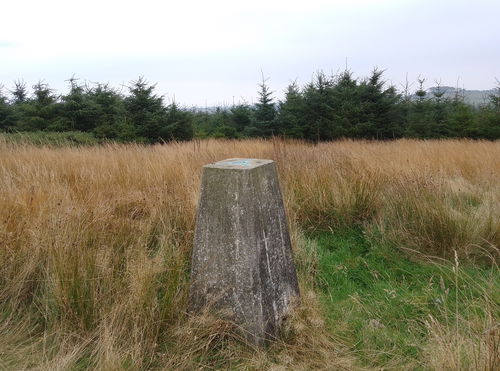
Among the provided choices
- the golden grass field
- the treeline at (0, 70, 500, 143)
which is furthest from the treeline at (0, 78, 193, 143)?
the golden grass field

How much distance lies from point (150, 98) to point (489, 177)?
39.8 ft

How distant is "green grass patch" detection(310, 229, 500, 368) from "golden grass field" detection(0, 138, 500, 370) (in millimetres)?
97

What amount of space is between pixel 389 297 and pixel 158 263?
1.63m

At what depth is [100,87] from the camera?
15.8 meters

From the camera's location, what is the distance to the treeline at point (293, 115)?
14.0m

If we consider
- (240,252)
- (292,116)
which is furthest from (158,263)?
(292,116)

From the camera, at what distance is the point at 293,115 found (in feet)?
50.2

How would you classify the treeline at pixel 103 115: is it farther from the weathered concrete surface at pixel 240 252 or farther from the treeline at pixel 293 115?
the weathered concrete surface at pixel 240 252

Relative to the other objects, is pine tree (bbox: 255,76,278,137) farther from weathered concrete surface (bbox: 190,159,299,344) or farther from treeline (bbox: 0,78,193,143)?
weathered concrete surface (bbox: 190,159,299,344)

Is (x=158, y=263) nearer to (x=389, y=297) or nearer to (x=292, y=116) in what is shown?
(x=389, y=297)

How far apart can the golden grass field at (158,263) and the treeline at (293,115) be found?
10.2m

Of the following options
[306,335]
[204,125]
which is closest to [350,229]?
[306,335]

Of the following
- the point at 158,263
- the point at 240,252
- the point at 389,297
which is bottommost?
the point at 389,297

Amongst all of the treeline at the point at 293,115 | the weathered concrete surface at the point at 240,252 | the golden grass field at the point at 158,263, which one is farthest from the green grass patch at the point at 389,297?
the treeline at the point at 293,115
